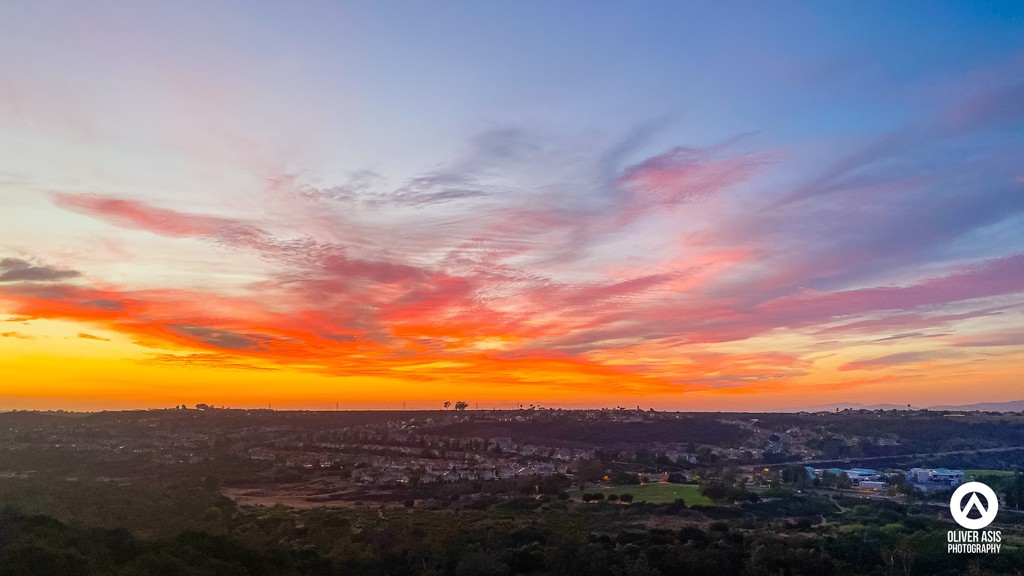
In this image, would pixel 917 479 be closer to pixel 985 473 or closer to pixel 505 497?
pixel 985 473

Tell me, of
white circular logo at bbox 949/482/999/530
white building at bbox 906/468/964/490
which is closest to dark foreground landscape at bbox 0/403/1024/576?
white building at bbox 906/468/964/490

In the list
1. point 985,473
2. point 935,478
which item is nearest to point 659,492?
point 935,478

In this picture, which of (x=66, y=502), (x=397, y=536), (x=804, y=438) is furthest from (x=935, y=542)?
(x=804, y=438)

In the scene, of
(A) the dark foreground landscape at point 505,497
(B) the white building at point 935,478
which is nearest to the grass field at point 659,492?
(A) the dark foreground landscape at point 505,497

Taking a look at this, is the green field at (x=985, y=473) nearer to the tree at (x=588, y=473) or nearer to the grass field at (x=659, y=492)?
the grass field at (x=659, y=492)

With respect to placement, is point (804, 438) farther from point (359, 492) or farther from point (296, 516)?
point (296, 516)

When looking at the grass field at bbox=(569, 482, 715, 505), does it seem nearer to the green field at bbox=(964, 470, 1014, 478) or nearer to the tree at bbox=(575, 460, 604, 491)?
the tree at bbox=(575, 460, 604, 491)
